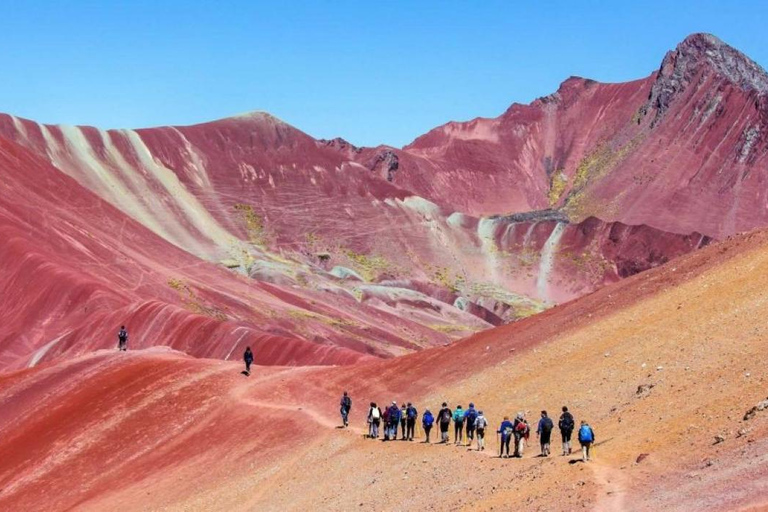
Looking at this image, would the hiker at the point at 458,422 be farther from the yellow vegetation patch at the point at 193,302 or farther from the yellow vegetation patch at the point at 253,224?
the yellow vegetation patch at the point at 253,224

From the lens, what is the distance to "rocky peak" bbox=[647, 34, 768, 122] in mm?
163625

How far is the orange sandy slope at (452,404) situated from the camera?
→ 74.3 ft

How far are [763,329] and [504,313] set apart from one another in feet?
330

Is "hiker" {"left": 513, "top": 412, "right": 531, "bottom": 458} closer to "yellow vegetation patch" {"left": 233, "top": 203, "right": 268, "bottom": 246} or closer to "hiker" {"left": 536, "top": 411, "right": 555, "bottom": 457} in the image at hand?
"hiker" {"left": 536, "top": 411, "right": 555, "bottom": 457}

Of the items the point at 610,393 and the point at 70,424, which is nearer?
the point at 610,393

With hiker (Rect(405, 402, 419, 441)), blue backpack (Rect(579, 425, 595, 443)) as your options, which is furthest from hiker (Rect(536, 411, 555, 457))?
hiker (Rect(405, 402, 419, 441))

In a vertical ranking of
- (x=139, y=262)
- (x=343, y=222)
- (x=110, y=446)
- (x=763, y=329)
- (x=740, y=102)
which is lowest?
(x=110, y=446)

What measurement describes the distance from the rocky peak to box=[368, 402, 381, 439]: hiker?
139349 millimetres

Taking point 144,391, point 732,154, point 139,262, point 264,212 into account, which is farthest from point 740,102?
point 144,391

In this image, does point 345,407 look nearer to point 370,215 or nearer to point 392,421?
point 392,421

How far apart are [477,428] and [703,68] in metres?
148

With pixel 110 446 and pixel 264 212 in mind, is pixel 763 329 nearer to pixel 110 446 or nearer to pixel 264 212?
pixel 110 446

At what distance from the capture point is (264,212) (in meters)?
146

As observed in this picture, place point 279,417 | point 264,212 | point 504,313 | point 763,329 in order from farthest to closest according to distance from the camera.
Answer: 1. point 264,212
2. point 504,313
3. point 279,417
4. point 763,329
